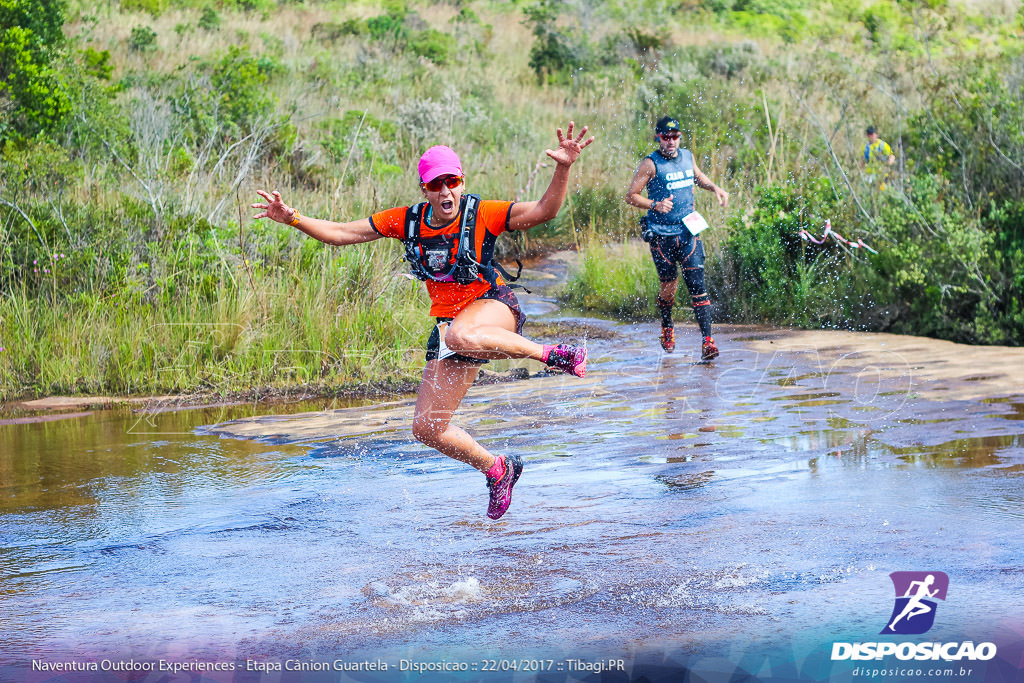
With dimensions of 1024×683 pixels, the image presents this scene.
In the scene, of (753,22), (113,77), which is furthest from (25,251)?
(753,22)

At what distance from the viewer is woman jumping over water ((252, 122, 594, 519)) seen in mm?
5777

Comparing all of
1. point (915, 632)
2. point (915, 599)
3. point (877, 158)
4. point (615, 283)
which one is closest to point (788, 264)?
point (615, 283)

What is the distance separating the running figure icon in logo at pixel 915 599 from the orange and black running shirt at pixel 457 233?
234cm

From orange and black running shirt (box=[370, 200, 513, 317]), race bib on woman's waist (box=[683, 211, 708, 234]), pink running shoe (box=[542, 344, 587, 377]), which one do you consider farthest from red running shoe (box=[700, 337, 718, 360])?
orange and black running shirt (box=[370, 200, 513, 317])

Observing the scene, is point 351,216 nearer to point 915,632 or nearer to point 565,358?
point 565,358

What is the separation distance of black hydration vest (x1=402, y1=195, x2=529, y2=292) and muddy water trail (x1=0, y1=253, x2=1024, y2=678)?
4.28 feet

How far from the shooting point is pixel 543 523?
6250 mm

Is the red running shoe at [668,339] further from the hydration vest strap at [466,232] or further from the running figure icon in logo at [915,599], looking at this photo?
the running figure icon in logo at [915,599]

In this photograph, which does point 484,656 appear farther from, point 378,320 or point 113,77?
point 113,77

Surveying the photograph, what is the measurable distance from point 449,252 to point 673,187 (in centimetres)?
542

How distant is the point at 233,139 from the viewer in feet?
57.4

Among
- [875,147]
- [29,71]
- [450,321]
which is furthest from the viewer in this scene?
[875,147]

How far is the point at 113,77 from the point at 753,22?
1034 inches

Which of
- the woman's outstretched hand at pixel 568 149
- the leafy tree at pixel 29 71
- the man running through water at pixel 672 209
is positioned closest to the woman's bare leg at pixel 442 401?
the woman's outstretched hand at pixel 568 149
